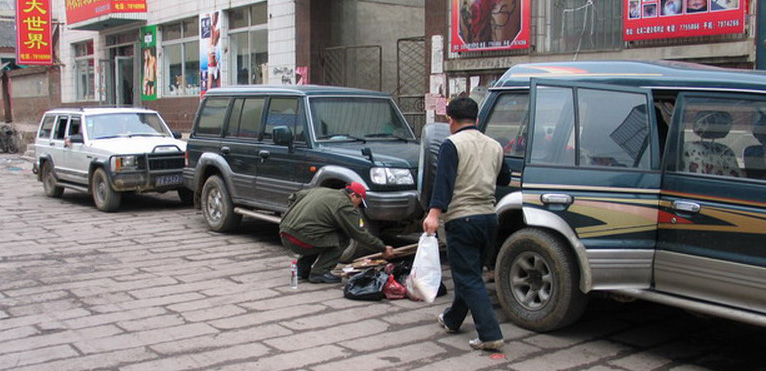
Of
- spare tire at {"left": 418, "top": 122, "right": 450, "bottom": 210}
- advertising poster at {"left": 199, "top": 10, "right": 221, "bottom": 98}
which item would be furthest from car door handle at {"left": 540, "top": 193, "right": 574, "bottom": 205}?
advertising poster at {"left": 199, "top": 10, "right": 221, "bottom": 98}

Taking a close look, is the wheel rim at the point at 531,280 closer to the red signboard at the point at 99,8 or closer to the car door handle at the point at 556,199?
the car door handle at the point at 556,199

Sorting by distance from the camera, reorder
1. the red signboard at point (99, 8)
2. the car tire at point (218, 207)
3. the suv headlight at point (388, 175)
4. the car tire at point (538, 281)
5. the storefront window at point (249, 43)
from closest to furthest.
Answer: the car tire at point (538, 281), the suv headlight at point (388, 175), the car tire at point (218, 207), the storefront window at point (249, 43), the red signboard at point (99, 8)

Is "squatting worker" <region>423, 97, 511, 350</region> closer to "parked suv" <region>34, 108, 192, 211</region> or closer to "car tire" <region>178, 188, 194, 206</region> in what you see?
"parked suv" <region>34, 108, 192, 211</region>

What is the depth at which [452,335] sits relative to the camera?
5.85 meters

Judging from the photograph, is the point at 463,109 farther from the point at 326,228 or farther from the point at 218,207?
the point at 218,207

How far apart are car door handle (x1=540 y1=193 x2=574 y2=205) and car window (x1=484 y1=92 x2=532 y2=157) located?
62 cm

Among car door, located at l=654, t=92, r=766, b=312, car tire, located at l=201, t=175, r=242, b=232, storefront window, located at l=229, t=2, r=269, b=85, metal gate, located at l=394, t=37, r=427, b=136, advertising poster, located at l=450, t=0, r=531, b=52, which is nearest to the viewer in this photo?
car door, located at l=654, t=92, r=766, b=312


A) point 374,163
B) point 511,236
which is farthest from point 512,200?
point 374,163

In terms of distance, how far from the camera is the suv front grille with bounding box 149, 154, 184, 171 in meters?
12.5

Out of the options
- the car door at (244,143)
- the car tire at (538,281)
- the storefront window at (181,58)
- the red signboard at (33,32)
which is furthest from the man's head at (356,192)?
the red signboard at (33,32)

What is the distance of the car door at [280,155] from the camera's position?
907cm

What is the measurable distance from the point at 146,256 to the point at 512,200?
496 centimetres

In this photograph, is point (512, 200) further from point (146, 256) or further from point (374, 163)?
point (146, 256)

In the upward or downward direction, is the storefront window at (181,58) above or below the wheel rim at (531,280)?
above
